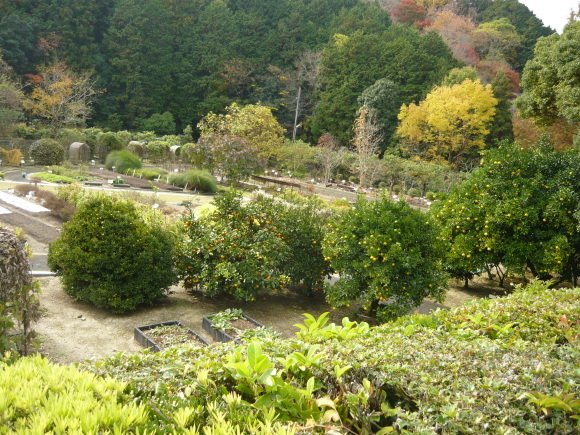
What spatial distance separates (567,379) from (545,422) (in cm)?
38

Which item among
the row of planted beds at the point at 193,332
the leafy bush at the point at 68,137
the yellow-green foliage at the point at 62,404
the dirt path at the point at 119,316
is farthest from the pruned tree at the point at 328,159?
the yellow-green foliage at the point at 62,404

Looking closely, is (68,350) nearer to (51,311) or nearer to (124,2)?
(51,311)

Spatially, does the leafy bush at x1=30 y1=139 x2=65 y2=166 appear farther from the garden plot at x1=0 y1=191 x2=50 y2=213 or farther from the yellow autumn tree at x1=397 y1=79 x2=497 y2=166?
the yellow autumn tree at x1=397 y1=79 x2=497 y2=166

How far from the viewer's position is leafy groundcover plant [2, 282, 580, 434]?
1.73 metres

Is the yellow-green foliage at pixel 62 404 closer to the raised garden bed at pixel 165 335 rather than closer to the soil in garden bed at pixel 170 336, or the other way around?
the raised garden bed at pixel 165 335

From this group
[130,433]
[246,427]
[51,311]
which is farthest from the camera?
[51,311]

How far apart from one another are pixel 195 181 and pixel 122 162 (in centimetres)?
453

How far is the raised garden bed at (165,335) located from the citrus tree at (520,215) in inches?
208

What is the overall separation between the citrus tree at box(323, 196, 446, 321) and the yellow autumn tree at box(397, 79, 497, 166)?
63.3 feet

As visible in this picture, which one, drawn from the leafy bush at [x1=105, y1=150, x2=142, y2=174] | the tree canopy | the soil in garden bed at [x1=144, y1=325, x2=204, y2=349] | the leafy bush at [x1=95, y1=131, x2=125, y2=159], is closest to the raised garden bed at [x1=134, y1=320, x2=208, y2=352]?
the soil in garden bed at [x1=144, y1=325, x2=204, y2=349]

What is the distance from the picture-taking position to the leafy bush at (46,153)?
1964 cm

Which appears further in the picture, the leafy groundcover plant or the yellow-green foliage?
the leafy groundcover plant

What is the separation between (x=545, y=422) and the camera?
177 cm

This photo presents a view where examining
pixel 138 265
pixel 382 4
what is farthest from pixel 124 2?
pixel 138 265
